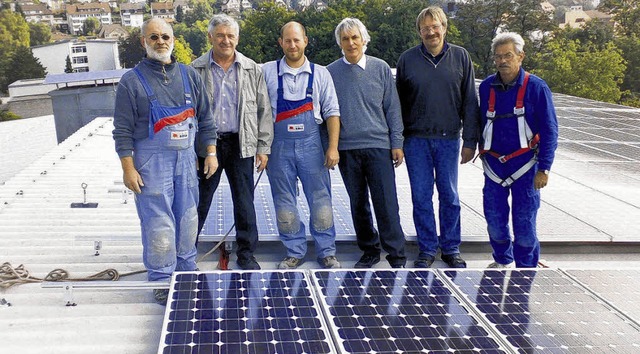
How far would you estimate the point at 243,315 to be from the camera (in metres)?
3.44

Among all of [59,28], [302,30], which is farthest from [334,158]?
[59,28]

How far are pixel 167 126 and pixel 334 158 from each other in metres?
1.43

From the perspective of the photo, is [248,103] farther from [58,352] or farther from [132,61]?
[132,61]

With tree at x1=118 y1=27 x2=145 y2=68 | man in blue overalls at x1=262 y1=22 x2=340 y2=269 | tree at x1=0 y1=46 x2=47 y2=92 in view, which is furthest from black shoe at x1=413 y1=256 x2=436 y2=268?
tree at x1=118 y1=27 x2=145 y2=68

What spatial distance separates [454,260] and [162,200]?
2.59 m

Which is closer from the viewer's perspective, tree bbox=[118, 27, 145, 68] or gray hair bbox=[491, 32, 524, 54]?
gray hair bbox=[491, 32, 524, 54]

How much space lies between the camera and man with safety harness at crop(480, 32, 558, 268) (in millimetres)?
4719

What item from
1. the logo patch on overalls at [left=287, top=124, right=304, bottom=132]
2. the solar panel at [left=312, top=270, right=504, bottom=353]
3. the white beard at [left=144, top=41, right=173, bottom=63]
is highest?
the white beard at [left=144, top=41, right=173, bottom=63]

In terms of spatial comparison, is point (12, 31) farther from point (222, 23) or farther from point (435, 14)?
point (435, 14)

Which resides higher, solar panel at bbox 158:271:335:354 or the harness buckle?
the harness buckle

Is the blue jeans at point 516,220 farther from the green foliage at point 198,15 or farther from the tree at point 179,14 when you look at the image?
the tree at point 179,14

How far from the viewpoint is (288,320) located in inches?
134

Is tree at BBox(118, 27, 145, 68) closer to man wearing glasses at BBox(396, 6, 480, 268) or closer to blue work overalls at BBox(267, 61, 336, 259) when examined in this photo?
blue work overalls at BBox(267, 61, 336, 259)

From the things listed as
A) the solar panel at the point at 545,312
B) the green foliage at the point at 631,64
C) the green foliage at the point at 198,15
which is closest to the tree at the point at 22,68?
the green foliage at the point at 198,15
